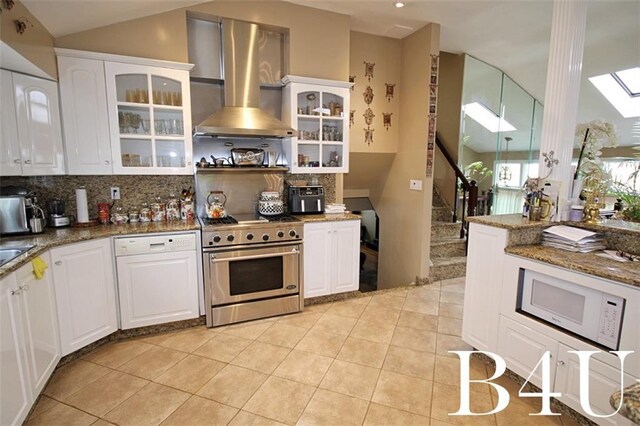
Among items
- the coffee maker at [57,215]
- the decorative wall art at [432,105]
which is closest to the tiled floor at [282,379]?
the coffee maker at [57,215]

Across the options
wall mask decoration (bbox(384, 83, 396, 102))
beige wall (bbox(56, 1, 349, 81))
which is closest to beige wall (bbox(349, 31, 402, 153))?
wall mask decoration (bbox(384, 83, 396, 102))

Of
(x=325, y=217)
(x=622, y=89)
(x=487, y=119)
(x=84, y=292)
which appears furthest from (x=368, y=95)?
(x=622, y=89)

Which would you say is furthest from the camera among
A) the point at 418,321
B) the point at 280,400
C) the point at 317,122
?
the point at 317,122

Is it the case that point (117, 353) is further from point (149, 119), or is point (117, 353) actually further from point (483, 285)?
point (483, 285)

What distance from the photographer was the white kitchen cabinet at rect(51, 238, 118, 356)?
7.63ft

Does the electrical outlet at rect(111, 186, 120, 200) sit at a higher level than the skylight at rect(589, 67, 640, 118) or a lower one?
lower

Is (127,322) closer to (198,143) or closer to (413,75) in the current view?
(198,143)

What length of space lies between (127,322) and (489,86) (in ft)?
20.6

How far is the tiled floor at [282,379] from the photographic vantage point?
196 cm

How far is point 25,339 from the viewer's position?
184 centimetres

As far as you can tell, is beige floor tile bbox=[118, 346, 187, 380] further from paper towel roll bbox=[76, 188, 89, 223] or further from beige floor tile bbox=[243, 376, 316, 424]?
paper towel roll bbox=[76, 188, 89, 223]

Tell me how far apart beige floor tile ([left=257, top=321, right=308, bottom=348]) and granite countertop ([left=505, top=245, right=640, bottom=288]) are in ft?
5.99

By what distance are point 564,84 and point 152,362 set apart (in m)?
3.75

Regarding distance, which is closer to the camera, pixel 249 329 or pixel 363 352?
pixel 363 352
